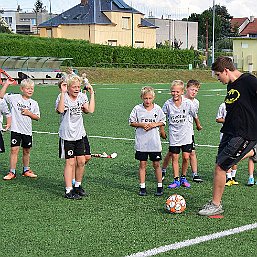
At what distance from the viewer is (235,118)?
7184mm

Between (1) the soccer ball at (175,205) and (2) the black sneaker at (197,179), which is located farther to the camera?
(2) the black sneaker at (197,179)

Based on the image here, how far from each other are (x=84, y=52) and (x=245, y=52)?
74.5 ft

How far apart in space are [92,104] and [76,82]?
0.43 metres

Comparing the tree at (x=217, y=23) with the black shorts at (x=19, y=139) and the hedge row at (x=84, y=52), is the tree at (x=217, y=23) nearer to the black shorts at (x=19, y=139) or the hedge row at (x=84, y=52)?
the hedge row at (x=84, y=52)

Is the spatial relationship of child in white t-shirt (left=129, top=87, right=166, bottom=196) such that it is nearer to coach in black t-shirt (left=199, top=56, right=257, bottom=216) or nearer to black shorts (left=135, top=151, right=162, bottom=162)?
black shorts (left=135, top=151, right=162, bottom=162)

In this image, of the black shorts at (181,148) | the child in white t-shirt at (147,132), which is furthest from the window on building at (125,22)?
the child in white t-shirt at (147,132)

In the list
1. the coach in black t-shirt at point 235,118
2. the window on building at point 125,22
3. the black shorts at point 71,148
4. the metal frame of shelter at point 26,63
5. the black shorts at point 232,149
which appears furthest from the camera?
the window on building at point 125,22

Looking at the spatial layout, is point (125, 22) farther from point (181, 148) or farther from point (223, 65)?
point (223, 65)

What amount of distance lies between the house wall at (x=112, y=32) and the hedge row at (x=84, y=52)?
45.0ft

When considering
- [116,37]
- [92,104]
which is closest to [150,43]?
[116,37]

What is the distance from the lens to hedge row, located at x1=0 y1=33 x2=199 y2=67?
1951 inches

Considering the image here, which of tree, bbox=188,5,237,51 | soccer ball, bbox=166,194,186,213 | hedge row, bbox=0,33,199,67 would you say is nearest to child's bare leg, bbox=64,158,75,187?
soccer ball, bbox=166,194,186,213

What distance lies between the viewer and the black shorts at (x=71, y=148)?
8.53 metres

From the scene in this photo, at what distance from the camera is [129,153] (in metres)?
12.5
